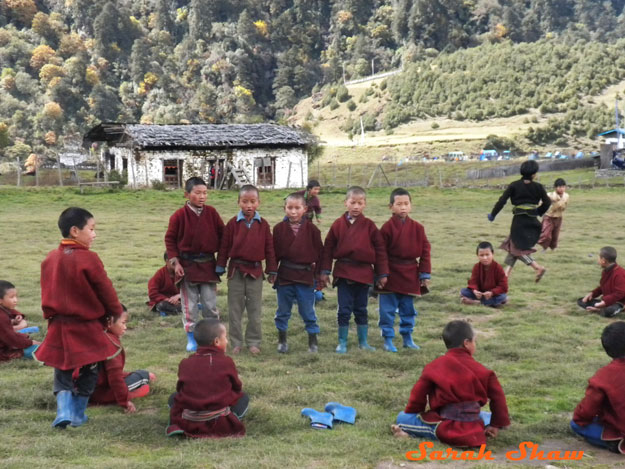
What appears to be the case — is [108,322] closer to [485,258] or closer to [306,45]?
[485,258]

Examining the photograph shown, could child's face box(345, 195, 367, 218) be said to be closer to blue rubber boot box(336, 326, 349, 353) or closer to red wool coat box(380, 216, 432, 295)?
red wool coat box(380, 216, 432, 295)

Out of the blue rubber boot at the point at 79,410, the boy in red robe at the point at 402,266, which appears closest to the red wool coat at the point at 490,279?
the boy in red robe at the point at 402,266

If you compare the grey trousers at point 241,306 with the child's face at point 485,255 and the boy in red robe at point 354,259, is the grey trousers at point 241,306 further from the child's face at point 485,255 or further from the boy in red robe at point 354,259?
the child's face at point 485,255

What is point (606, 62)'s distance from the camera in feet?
349

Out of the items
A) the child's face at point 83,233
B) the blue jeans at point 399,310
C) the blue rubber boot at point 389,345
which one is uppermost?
the child's face at point 83,233

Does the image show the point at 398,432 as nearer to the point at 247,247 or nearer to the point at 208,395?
the point at 208,395

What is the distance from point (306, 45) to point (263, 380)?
165 meters

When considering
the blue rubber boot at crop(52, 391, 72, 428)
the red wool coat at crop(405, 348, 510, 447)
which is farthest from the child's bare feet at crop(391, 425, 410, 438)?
the blue rubber boot at crop(52, 391, 72, 428)

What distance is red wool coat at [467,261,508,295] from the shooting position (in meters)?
9.52

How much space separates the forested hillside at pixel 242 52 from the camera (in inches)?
4486

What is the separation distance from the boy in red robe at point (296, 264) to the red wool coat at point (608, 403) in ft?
10.2

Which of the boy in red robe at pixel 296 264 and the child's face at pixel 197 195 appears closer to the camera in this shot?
the child's face at pixel 197 195

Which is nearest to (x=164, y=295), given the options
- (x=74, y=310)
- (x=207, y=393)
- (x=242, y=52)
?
(x=74, y=310)

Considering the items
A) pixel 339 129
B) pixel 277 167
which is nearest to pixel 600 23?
pixel 339 129
